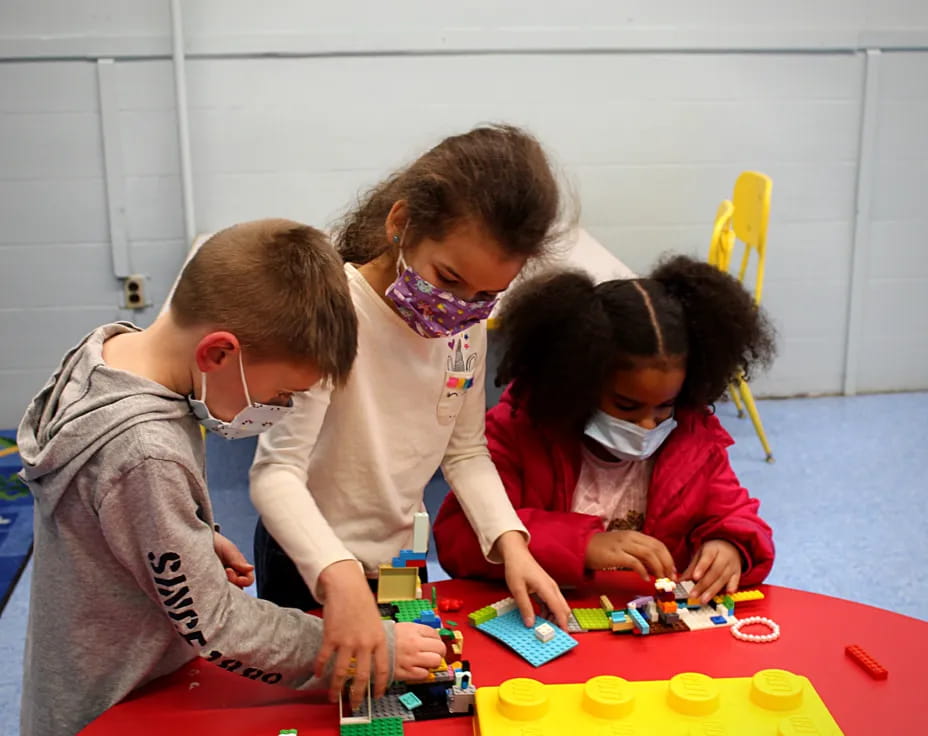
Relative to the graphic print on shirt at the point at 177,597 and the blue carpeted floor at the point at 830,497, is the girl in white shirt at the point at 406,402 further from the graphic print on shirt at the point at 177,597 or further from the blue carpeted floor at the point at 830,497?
the blue carpeted floor at the point at 830,497

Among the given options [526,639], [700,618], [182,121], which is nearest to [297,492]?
[526,639]

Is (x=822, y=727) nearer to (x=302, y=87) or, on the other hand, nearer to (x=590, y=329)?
(x=590, y=329)

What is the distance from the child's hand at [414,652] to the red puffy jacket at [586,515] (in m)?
0.29

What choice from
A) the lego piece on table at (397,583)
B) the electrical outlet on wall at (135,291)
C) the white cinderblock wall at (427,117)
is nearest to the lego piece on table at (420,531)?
the lego piece on table at (397,583)

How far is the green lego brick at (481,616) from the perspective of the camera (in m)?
1.31

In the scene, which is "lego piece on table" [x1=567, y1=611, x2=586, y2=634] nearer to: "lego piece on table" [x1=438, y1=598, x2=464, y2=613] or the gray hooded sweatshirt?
"lego piece on table" [x1=438, y1=598, x2=464, y2=613]

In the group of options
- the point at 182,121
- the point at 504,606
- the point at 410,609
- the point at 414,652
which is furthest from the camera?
the point at 182,121

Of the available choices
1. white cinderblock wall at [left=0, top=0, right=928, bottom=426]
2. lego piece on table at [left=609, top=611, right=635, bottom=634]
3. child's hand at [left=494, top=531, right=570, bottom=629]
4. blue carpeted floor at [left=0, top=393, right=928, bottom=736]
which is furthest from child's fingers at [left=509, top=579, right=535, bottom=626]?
white cinderblock wall at [left=0, top=0, right=928, bottom=426]

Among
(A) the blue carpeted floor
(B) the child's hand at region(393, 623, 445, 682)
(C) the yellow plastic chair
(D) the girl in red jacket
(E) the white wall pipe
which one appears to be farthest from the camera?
(E) the white wall pipe

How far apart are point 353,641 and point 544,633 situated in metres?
0.28

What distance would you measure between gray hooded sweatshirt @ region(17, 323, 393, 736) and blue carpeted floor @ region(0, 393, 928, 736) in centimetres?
126

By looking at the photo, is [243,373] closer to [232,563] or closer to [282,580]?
[232,563]

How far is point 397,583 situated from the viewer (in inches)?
50.8

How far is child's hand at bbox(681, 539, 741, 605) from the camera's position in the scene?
138cm
